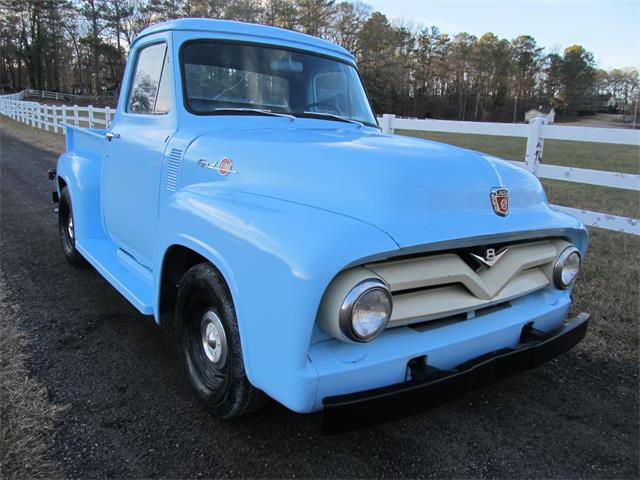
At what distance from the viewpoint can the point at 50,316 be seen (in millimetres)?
3719

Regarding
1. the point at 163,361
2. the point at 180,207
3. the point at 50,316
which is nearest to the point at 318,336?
the point at 180,207

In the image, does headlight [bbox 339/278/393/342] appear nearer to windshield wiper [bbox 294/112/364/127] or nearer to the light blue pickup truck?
the light blue pickup truck

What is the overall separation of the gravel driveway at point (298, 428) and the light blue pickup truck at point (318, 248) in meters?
0.25

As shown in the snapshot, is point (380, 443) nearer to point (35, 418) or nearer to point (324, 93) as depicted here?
point (35, 418)

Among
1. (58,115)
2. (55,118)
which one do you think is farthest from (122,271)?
(55,118)

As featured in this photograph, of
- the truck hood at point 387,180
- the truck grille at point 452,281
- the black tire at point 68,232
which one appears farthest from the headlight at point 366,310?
the black tire at point 68,232

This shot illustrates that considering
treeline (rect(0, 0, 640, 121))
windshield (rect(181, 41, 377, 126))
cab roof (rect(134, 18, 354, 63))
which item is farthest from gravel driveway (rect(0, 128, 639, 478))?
treeline (rect(0, 0, 640, 121))

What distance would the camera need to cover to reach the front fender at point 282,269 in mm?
1750

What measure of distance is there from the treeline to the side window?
3990 centimetres

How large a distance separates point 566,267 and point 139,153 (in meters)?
2.74

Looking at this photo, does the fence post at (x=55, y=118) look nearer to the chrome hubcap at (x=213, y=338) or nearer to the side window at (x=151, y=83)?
the side window at (x=151, y=83)

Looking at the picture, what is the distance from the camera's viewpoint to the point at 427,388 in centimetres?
192

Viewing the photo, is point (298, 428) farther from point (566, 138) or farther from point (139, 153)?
point (566, 138)

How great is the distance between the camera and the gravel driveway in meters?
2.24
